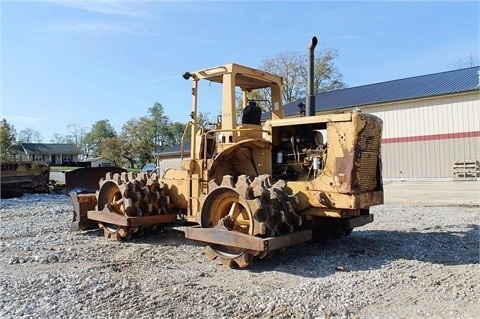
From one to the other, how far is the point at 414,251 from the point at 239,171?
3.02 metres

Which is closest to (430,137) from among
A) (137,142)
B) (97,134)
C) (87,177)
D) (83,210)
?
(87,177)

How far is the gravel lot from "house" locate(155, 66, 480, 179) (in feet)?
48.1

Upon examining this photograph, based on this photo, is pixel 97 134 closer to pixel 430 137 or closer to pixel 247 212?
pixel 430 137

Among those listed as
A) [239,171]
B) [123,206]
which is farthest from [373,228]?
[123,206]

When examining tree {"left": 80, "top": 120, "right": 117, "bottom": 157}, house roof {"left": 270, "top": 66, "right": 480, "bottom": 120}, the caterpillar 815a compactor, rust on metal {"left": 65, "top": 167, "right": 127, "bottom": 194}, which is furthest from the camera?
tree {"left": 80, "top": 120, "right": 117, "bottom": 157}

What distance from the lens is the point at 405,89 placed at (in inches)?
1030

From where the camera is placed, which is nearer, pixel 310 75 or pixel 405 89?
pixel 310 75

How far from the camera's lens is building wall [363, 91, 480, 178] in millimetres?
21812

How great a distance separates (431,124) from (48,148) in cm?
8601

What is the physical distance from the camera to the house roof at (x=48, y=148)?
8881cm

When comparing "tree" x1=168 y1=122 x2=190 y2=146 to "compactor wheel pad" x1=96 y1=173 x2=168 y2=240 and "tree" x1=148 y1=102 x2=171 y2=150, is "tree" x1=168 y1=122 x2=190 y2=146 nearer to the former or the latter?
"tree" x1=148 y1=102 x2=171 y2=150

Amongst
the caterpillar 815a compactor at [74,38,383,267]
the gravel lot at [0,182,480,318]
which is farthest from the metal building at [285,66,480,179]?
the caterpillar 815a compactor at [74,38,383,267]

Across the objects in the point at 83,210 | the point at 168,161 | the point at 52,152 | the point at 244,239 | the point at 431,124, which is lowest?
the point at 244,239

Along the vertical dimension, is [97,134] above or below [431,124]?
above
